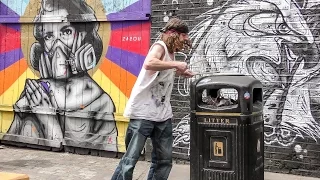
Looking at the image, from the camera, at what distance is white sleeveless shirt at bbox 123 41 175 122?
13.4 ft

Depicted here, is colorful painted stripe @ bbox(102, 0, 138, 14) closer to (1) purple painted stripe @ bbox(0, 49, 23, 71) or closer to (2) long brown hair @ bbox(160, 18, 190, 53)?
(1) purple painted stripe @ bbox(0, 49, 23, 71)

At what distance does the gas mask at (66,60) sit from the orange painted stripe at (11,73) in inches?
15.9

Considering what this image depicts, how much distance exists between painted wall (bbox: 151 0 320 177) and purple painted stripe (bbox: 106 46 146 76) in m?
0.90

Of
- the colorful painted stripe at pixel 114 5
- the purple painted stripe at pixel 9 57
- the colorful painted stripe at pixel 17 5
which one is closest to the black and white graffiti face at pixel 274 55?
the colorful painted stripe at pixel 114 5

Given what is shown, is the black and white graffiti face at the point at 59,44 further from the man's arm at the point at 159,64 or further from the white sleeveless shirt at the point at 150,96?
the man's arm at the point at 159,64

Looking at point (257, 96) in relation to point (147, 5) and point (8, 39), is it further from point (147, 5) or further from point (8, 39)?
point (8, 39)

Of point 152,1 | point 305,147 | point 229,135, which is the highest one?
point 152,1

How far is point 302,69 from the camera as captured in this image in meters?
5.67

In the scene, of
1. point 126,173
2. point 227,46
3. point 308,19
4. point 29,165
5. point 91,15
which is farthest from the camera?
point 91,15

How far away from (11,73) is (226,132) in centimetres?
502

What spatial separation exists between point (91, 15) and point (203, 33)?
1904 millimetres

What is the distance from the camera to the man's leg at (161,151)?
419 centimetres

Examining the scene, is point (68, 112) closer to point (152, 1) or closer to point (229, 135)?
point (152, 1)

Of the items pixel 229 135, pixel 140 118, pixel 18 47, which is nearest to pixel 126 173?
pixel 140 118
